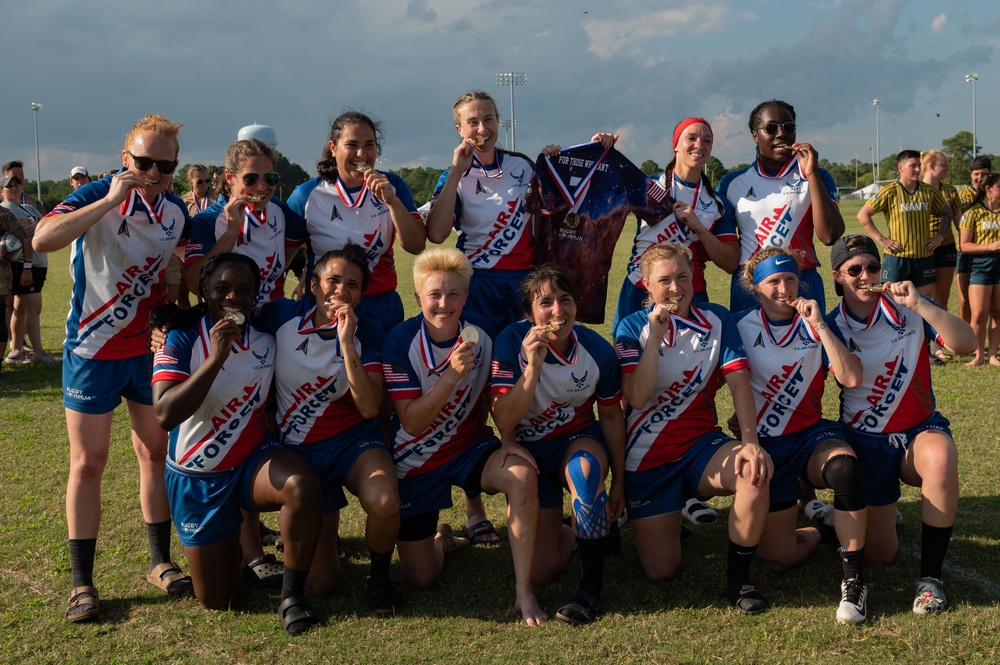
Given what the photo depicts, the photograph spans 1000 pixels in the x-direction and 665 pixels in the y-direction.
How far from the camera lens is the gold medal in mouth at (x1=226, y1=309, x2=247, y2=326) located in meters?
3.87

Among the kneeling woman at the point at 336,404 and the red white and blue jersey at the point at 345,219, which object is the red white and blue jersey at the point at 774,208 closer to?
the red white and blue jersey at the point at 345,219

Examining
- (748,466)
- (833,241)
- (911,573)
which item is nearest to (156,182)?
(748,466)

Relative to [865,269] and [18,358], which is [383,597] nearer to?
[865,269]

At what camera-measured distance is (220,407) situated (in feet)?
13.2

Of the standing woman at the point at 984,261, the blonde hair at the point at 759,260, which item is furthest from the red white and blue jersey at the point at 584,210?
the standing woman at the point at 984,261

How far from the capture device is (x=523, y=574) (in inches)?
158

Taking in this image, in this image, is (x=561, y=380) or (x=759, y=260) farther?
(x=759, y=260)

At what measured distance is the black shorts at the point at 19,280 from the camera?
974 centimetres

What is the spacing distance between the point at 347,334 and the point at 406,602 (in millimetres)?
1349

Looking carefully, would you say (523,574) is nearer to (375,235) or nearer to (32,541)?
(375,235)

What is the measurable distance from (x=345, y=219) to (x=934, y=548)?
134 inches

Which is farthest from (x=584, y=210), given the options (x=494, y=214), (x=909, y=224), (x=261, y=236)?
(x=909, y=224)

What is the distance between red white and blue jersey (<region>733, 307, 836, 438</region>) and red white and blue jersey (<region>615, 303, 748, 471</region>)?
0.45 feet

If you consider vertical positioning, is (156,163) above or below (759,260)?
above
